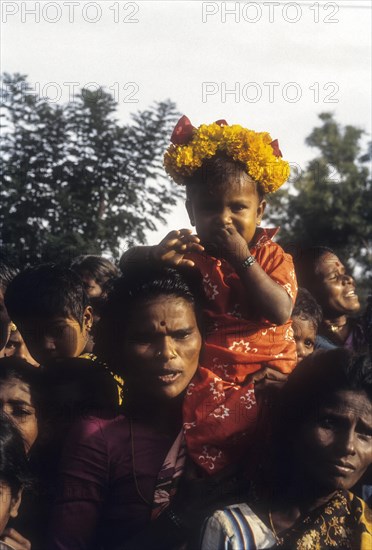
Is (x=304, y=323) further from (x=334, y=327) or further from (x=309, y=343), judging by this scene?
(x=334, y=327)

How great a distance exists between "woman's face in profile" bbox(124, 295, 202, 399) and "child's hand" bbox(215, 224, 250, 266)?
0.28 m

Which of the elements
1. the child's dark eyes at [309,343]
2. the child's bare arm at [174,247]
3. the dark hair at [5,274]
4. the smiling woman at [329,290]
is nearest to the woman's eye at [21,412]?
the child's bare arm at [174,247]

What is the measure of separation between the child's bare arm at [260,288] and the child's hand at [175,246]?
5.9 inches

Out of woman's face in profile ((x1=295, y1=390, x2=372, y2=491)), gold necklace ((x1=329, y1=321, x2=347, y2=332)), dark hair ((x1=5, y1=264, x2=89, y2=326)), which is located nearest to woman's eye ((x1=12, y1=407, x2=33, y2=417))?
dark hair ((x1=5, y1=264, x2=89, y2=326))

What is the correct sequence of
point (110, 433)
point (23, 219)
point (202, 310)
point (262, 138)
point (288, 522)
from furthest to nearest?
point (23, 219)
point (262, 138)
point (202, 310)
point (110, 433)
point (288, 522)

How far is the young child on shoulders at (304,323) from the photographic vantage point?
416cm

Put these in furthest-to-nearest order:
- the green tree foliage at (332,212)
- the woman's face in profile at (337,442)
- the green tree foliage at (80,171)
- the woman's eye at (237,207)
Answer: the green tree foliage at (332,212), the green tree foliage at (80,171), the woman's eye at (237,207), the woman's face in profile at (337,442)

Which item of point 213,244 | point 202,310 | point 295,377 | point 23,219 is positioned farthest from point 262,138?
point 23,219

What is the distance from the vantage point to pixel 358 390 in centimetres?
289

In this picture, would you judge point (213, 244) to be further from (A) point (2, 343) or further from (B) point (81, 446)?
(A) point (2, 343)

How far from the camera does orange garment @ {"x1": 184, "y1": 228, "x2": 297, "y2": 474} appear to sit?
297cm

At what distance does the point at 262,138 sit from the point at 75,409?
140 cm

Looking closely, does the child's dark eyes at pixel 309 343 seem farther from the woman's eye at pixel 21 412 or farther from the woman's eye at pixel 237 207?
the woman's eye at pixel 21 412

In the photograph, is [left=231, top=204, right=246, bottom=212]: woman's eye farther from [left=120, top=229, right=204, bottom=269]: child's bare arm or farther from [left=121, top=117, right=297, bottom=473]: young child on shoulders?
[left=120, top=229, right=204, bottom=269]: child's bare arm
